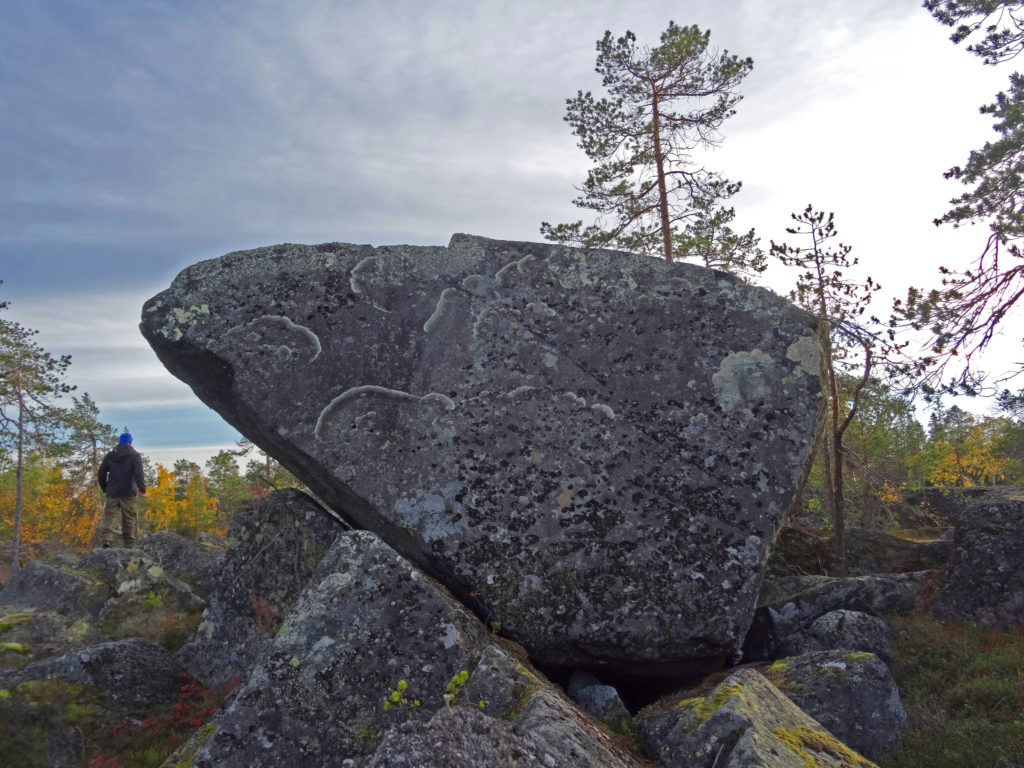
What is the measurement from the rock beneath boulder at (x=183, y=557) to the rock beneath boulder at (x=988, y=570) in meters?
12.4

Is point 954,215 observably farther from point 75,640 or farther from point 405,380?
point 75,640

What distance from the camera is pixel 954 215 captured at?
15.2 metres

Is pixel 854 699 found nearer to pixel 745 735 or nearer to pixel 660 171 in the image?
pixel 745 735

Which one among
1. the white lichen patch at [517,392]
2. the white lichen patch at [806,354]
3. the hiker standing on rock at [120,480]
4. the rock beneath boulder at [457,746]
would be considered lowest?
the rock beneath boulder at [457,746]

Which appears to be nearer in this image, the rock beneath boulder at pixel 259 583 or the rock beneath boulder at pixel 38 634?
the rock beneath boulder at pixel 259 583

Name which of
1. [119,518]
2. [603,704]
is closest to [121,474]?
[119,518]

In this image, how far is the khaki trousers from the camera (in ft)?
51.6

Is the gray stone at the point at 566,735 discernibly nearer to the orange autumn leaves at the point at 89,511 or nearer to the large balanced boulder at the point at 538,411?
the large balanced boulder at the point at 538,411

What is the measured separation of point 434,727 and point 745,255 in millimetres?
19369

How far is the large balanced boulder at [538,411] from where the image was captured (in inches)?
273

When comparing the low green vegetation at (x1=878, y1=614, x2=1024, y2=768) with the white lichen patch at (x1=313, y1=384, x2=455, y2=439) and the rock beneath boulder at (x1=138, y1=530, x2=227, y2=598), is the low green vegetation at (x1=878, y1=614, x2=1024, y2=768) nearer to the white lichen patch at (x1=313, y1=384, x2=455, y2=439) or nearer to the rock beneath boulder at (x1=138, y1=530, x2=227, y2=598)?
the white lichen patch at (x1=313, y1=384, x2=455, y2=439)

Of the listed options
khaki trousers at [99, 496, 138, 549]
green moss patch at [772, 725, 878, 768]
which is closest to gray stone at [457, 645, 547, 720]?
green moss patch at [772, 725, 878, 768]

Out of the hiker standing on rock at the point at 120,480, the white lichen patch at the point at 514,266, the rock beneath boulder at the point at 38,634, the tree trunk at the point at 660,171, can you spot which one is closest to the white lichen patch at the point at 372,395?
the white lichen patch at the point at 514,266

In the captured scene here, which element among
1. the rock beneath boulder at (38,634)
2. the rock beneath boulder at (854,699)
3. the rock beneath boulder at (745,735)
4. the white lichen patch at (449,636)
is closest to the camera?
the rock beneath boulder at (745,735)
